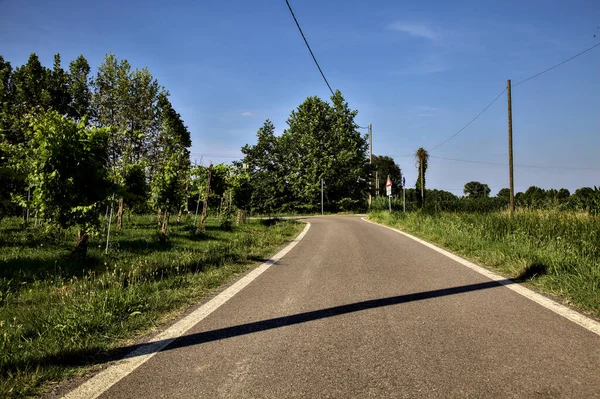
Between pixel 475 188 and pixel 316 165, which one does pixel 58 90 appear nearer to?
pixel 316 165

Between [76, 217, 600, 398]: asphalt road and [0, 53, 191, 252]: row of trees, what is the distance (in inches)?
186

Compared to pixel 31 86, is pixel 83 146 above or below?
below

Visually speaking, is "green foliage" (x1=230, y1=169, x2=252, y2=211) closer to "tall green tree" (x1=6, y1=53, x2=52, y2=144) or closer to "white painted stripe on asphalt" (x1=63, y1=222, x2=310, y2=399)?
"white painted stripe on asphalt" (x1=63, y1=222, x2=310, y2=399)

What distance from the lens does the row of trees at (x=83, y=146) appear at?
7.50 m

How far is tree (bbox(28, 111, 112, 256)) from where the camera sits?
7.36 meters

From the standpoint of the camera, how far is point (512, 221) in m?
11.0

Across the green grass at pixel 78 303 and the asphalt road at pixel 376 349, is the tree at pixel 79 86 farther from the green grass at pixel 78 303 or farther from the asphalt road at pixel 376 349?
the asphalt road at pixel 376 349

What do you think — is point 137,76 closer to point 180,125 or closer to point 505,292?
point 180,125

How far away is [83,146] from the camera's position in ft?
25.4

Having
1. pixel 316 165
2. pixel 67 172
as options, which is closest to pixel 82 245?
pixel 67 172

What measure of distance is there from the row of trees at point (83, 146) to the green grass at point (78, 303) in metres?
1.14

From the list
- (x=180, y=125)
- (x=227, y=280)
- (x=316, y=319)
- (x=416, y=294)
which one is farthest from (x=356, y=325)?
(x=180, y=125)

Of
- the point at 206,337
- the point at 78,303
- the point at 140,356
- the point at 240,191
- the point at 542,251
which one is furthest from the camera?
the point at 240,191

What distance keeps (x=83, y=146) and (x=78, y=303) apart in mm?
4411
